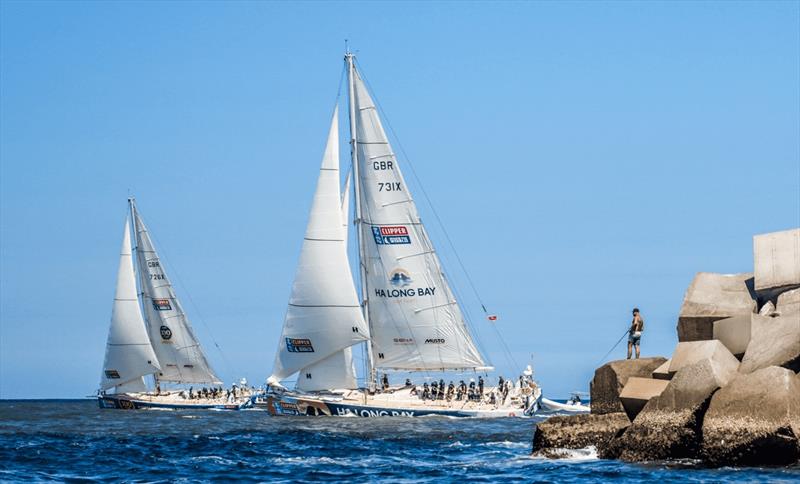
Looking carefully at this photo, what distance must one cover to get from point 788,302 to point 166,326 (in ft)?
216

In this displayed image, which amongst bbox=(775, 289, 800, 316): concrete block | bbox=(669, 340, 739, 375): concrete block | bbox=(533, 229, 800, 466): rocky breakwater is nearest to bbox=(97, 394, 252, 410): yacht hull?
bbox=(533, 229, 800, 466): rocky breakwater

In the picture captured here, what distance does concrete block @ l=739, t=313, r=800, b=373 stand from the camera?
27.6 meters

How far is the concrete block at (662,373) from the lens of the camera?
29.5 metres

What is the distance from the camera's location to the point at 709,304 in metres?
32.2

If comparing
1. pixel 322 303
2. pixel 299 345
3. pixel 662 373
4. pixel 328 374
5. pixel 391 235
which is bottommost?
pixel 662 373

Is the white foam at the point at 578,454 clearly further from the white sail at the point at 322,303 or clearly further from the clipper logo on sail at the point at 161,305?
the clipper logo on sail at the point at 161,305

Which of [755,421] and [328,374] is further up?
[328,374]

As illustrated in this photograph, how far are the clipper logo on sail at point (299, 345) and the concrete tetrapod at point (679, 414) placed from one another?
34.0 metres

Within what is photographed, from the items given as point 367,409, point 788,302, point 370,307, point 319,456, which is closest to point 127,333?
point 370,307

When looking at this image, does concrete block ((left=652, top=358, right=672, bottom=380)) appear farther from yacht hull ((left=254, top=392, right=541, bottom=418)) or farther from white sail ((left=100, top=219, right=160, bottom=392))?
A: white sail ((left=100, top=219, right=160, bottom=392))

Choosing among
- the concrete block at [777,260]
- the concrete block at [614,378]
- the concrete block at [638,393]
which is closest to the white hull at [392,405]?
the concrete block at [614,378]

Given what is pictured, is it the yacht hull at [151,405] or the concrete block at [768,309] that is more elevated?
the yacht hull at [151,405]

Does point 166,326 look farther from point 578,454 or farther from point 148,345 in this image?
point 578,454

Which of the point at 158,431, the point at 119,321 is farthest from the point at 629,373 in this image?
the point at 119,321
